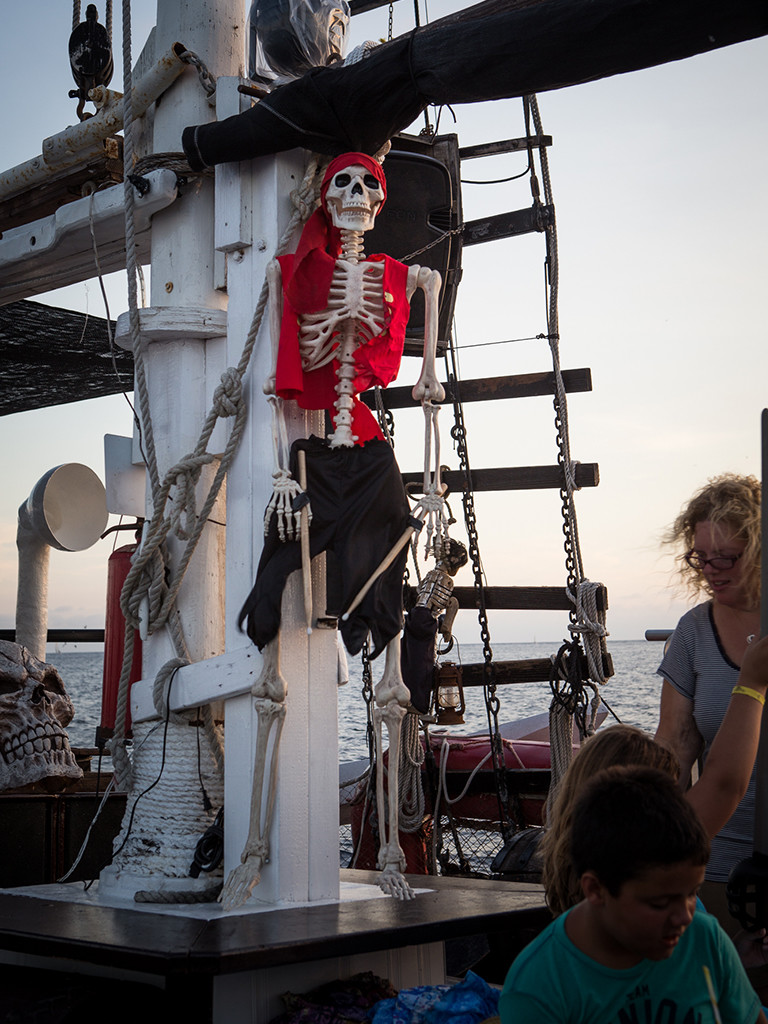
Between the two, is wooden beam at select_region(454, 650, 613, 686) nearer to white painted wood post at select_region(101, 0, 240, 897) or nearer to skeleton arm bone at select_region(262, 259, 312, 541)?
white painted wood post at select_region(101, 0, 240, 897)

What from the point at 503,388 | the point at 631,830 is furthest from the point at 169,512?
the point at 503,388

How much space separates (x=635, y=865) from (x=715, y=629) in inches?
41.0

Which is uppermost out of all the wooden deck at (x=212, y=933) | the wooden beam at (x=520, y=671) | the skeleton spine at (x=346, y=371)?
the skeleton spine at (x=346, y=371)

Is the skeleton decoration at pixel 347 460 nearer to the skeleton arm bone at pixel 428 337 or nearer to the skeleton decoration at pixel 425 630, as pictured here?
the skeleton arm bone at pixel 428 337

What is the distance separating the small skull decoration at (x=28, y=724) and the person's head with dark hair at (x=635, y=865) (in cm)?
334

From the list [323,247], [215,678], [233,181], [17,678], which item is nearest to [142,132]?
[233,181]

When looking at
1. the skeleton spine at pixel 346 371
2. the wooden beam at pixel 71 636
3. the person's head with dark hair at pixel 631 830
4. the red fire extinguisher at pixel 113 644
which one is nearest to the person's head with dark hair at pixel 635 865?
the person's head with dark hair at pixel 631 830

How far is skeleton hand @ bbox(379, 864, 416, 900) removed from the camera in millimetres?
2773

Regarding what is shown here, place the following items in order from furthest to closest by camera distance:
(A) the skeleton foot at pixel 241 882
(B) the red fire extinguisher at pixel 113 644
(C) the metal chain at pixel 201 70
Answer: (B) the red fire extinguisher at pixel 113 644
(C) the metal chain at pixel 201 70
(A) the skeleton foot at pixel 241 882

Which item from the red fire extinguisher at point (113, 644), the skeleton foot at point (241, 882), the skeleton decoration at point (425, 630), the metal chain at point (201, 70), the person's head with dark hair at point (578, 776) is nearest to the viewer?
the person's head with dark hair at point (578, 776)

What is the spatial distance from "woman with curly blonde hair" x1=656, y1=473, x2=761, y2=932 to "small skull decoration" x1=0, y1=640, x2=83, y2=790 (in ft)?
9.35

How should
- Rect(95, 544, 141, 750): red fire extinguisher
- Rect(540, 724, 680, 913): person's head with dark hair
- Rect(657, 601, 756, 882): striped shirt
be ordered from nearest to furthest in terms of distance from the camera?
Rect(540, 724, 680, 913): person's head with dark hair → Rect(657, 601, 756, 882): striped shirt → Rect(95, 544, 141, 750): red fire extinguisher

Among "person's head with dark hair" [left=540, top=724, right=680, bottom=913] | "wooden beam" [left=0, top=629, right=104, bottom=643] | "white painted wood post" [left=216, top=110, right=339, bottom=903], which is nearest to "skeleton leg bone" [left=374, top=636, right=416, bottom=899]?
"white painted wood post" [left=216, top=110, right=339, bottom=903]

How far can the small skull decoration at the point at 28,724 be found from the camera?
13.8ft
